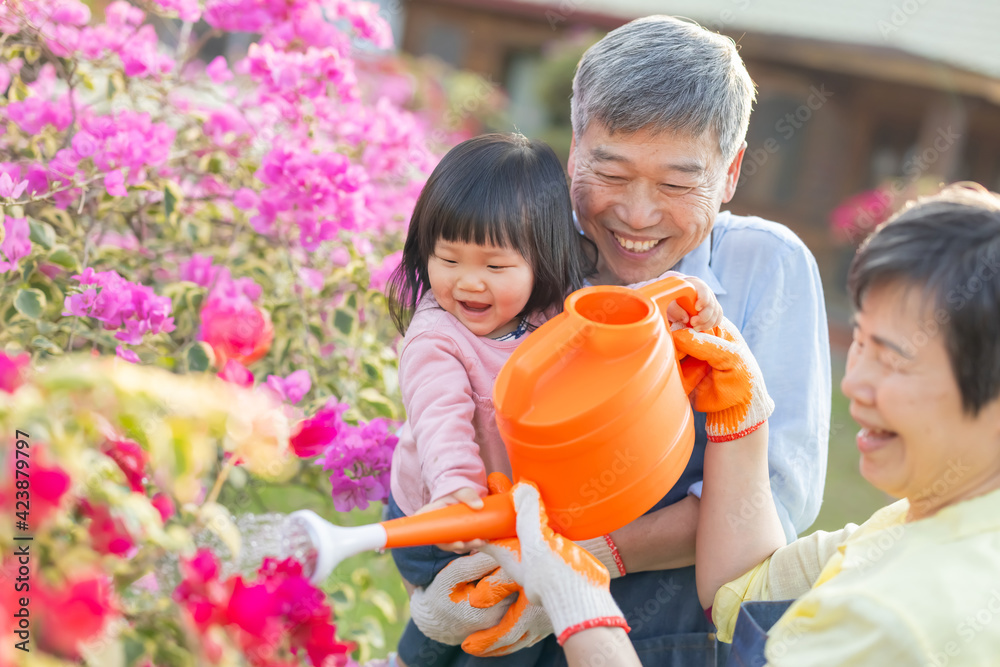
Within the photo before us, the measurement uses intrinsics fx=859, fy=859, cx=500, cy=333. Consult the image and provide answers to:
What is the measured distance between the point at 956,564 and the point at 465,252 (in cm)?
91

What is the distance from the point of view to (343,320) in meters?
2.36

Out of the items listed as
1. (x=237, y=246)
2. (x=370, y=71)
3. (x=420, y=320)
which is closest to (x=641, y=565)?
(x=420, y=320)

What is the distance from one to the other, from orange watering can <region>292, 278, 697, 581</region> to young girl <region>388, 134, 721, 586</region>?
0.71ft

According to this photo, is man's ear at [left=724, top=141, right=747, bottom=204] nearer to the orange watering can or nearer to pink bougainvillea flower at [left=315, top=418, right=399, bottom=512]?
the orange watering can

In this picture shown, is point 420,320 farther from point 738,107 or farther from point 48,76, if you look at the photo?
point 48,76

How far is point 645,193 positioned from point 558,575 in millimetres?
753

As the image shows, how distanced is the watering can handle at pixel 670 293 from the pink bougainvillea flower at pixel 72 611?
2.69 feet

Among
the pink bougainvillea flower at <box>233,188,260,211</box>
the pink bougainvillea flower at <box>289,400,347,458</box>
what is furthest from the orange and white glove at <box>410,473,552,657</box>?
the pink bougainvillea flower at <box>233,188,260,211</box>

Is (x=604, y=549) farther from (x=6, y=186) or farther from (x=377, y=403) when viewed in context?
(x=6, y=186)

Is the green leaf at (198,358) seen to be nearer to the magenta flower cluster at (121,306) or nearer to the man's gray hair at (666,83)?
the magenta flower cluster at (121,306)

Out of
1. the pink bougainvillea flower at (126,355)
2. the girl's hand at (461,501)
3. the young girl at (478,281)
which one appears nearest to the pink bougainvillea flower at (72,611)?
the girl's hand at (461,501)

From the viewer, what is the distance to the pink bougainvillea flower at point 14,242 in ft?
5.97

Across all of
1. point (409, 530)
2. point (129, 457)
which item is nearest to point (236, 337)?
point (129, 457)

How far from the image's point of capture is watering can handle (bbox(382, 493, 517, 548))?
3.81 ft
